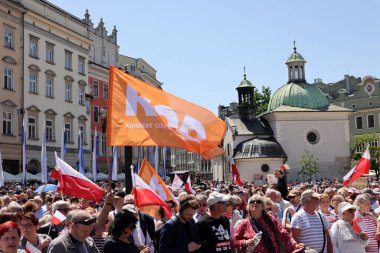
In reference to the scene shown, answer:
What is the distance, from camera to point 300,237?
7582 mm

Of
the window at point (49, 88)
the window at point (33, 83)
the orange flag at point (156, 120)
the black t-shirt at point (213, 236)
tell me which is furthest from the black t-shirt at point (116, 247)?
the window at point (49, 88)

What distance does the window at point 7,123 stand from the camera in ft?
126

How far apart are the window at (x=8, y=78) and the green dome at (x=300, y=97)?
35.4 metres

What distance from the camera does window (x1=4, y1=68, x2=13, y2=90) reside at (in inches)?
1524

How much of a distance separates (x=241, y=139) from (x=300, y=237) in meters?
55.2

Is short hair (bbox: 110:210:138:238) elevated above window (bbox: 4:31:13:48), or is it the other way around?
window (bbox: 4:31:13:48)

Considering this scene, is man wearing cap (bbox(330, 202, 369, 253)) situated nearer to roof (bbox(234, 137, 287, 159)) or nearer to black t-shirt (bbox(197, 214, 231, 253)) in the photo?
black t-shirt (bbox(197, 214, 231, 253))

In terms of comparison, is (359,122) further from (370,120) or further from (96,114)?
(96,114)

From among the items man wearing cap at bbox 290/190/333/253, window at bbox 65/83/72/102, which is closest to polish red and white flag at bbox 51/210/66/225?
man wearing cap at bbox 290/190/333/253

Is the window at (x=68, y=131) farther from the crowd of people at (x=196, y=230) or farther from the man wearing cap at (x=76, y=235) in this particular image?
the man wearing cap at (x=76, y=235)

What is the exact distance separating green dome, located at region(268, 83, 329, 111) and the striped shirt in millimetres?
57056

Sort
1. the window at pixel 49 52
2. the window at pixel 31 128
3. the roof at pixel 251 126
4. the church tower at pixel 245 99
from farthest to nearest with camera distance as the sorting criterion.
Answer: the church tower at pixel 245 99 < the roof at pixel 251 126 < the window at pixel 49 52 < the window at pixel 31 128

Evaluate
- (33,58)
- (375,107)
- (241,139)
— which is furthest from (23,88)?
(375,107)

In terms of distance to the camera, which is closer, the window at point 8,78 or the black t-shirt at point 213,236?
the black t-shirt at point 213,236
